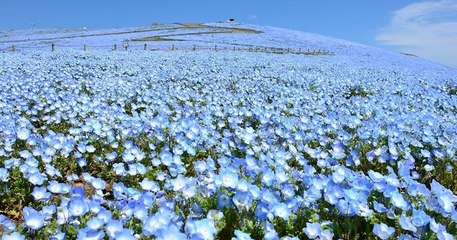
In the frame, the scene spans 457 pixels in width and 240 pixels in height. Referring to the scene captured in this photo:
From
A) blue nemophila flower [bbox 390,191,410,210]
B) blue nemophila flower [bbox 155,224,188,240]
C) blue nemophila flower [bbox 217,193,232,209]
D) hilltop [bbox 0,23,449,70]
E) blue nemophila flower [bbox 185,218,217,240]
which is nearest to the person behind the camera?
blue nemophila flower [bbox 155,224,188,240]

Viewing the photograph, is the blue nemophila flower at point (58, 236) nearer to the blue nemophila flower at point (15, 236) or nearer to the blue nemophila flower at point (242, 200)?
the blue nemophila flower at point (15, 236)

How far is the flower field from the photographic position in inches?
100

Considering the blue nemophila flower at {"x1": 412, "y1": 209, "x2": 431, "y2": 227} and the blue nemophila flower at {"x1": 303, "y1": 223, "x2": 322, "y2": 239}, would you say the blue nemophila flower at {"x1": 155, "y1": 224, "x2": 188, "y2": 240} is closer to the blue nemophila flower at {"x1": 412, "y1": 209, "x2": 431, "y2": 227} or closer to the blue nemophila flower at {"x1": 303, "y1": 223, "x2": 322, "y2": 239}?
the blue nemophila flower at {"x1": 303, "y1": 223, "x2": 322, "y2": 239}

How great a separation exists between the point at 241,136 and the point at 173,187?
1.91 metres

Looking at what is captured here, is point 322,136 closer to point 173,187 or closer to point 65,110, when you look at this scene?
point 173,187

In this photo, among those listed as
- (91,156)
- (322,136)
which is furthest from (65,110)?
(322,136)

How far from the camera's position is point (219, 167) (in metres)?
4.31

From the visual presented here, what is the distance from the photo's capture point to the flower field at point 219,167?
8.35 ft

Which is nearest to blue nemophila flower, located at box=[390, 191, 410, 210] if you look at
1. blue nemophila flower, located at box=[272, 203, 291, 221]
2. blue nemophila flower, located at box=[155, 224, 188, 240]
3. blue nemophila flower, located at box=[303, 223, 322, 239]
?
blue nemophila flower, located at box=[303, 223, 322, 239]

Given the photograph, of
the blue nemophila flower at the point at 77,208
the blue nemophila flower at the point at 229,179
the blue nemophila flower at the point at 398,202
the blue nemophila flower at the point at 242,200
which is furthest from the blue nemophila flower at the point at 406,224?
the blue nemophila flower at the point at 77,208

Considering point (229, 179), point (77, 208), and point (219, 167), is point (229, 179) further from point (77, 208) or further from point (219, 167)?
point (219, 167)

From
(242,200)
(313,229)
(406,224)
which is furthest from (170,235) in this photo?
(406,224)

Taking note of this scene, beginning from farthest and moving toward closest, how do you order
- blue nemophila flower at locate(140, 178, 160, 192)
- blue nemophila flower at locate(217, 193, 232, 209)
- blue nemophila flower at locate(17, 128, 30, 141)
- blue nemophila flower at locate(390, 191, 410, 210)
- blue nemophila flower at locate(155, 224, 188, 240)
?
blue nemophila flower at locate(17, 128, 30, 141), blue nemophila flower at locate(140, 178, 160, 192), blue nemophila flower at locate(217, 193, 232, 209), blue nemophila flower at locate(390, 191, 410, 210), blue nemophila flower at locate(155, 224, 188, 240)

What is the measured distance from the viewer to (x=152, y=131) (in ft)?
17.0
